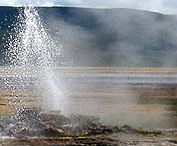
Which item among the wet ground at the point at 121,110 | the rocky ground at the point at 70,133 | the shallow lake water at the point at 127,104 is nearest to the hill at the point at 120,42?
the shallow lake water at the point at 127,104

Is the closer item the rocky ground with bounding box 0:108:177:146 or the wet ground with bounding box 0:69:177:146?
the rocky ground with bounding box 0:108:177:146

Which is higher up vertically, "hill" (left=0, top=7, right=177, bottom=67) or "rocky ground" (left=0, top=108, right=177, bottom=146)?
"hill" (left=0, top=7, right=177, bottom=67)

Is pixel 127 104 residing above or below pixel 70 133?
above

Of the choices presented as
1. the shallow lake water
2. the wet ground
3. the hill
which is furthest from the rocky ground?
the hill

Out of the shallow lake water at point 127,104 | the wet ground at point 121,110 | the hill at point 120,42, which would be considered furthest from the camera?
the hill at point 120,42

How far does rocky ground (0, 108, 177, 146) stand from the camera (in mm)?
13992

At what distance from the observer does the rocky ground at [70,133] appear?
14.0m

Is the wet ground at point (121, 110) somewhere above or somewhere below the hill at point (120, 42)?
below

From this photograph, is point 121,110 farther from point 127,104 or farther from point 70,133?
point 70,133

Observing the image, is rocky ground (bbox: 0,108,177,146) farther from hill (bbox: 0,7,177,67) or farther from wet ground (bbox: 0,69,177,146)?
hill (bbox: 0,7,177,67)

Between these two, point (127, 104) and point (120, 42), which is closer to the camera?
point (127, 104)

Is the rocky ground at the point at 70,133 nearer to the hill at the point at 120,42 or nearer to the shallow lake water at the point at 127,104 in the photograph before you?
the shallow lake water at the point at 127,104

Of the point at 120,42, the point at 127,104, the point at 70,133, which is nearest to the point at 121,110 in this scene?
the point at 127,104

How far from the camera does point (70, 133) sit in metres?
15.2
